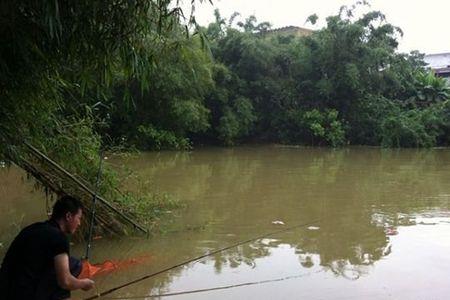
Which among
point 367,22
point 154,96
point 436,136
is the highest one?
point 367,22

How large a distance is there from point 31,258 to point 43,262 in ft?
0.23

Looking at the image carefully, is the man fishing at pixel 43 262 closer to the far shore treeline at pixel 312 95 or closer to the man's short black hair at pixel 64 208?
the man's short black hair at pixel 64 208

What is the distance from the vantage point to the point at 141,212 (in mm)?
8086

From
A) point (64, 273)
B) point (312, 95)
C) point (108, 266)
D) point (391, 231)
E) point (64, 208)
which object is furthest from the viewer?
point (312, 95)

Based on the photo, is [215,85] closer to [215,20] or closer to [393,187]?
[215,20]

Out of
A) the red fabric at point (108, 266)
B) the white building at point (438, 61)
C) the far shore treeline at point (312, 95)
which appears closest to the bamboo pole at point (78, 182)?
the red fabric at point (108, 266)

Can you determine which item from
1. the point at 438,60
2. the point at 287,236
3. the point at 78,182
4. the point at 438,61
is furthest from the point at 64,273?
the point at 438,60

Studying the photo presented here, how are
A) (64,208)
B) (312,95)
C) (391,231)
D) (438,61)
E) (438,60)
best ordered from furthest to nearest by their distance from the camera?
(438,60)
(438,61)
(312,95)
(391,231)
(64,208)

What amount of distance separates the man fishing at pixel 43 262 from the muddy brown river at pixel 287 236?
259cm

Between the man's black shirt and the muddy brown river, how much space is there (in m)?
2.60

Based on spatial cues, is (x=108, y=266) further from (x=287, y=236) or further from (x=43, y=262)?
(x=43, y=262)

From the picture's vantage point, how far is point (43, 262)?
10.7 ft

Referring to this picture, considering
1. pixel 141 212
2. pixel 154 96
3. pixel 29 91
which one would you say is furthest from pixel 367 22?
pixel 29 91

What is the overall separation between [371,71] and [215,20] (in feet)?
28.5
